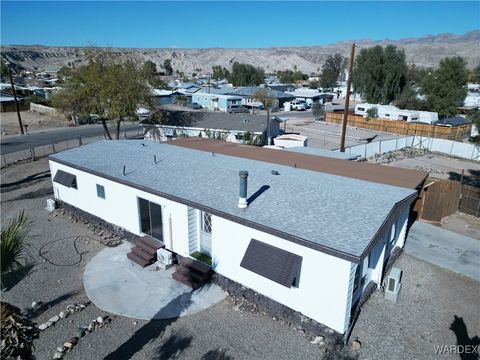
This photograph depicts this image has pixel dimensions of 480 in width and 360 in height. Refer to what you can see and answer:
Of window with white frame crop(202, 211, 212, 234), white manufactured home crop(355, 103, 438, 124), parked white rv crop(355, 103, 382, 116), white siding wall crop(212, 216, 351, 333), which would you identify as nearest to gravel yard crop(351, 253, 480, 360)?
white siding wall crop(212, 216, 351, 333)

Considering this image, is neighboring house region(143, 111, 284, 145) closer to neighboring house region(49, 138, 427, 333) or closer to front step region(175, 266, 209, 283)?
neighboring house region(49, 138, 427, 333)

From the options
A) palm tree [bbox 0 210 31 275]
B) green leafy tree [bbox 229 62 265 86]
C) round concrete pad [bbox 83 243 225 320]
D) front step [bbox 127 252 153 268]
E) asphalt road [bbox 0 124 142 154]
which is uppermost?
green leafy tree [bbox 229 62 265 86]

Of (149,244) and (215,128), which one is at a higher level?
(215,128)

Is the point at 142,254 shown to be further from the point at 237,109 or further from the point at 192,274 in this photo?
the point at 237,109


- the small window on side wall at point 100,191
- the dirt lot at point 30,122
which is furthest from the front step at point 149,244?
the dirt lot at point 30,122

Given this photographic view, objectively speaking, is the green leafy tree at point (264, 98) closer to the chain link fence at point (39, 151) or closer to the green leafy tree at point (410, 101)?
the green leafy tree at point (410, 101)

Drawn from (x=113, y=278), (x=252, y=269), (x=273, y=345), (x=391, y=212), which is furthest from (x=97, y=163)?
(x=391, y=212)

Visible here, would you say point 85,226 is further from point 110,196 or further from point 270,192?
point 270,192

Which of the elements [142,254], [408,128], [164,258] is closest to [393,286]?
[164,258]
